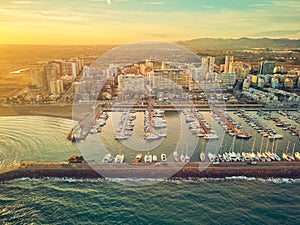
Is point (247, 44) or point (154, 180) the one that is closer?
point (154, 180)

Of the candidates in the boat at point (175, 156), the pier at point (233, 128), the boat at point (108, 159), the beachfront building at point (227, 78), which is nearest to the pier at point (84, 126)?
the boat at point (108, 159)

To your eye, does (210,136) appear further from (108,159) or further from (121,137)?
(108,159)

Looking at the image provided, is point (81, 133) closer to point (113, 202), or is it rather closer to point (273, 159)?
point (113, 202)

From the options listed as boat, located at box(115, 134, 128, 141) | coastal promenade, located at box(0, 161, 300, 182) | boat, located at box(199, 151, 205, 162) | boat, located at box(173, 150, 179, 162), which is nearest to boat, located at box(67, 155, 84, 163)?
coastal promenade, located at box(0, 161, 300, 182)

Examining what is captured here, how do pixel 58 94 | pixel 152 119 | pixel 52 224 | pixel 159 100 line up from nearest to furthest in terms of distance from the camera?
pixel 52 224 → pixel 152 119 → pixel 159 100 → pixel 58 94

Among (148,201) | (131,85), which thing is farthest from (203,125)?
(131,85)

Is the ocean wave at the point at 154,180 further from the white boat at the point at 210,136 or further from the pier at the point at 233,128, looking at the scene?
the pier at the point at 233,128

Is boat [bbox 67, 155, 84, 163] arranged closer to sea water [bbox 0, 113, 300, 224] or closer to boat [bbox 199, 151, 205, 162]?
sea water [bbox 0, 113, 300, 224]

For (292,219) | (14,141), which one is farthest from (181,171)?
Answer: (14,141)
